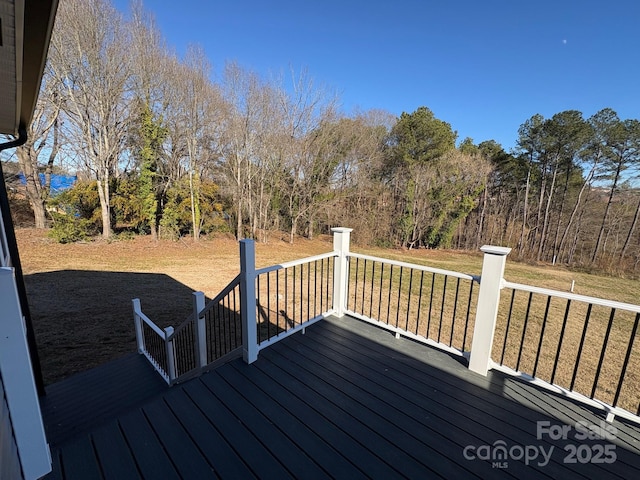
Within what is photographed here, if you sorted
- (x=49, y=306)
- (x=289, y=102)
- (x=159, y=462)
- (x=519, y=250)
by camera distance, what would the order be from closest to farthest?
(x=159, y=462) < (x=49, y=306) < (x=289, y=102) < (x=519, y=250)

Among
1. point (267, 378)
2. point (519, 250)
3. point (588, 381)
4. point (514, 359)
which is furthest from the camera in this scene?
point (519, 250)

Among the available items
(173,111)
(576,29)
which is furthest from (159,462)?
(576,29)

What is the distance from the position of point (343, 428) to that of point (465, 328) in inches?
74.1

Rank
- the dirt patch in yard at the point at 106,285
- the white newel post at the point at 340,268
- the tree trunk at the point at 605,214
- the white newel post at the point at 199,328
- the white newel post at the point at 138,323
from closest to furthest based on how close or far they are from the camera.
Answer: the white newel post at the point at 199,328 → the white newel post at the point at 340,268 → the white newel post at the point at 138,323 → the dirt patch in yard at the point at 106,285 → the tree trunk at the point at 605,214

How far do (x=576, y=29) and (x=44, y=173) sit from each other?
20.0 metres

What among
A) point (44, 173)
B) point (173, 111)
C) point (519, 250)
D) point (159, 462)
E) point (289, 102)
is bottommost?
point (519, 250)

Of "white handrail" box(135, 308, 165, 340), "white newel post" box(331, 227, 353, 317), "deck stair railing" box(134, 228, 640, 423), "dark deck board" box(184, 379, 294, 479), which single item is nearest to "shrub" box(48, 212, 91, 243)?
"deck stair railing" box(134, 228, 640, 423)

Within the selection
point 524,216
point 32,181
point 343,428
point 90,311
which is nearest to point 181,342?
point 90,311

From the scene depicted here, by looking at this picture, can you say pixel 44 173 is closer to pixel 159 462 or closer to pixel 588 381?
pixel 159 462

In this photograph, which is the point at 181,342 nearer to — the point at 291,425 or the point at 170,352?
the point at 170,352

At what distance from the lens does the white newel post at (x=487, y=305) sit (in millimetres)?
2266

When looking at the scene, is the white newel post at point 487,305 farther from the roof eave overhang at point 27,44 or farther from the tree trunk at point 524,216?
the tree trunk at point 524,216

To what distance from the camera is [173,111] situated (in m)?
11.6

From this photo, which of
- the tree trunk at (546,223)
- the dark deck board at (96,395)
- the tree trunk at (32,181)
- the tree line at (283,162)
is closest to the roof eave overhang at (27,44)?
the dark deck board at (96,395)
